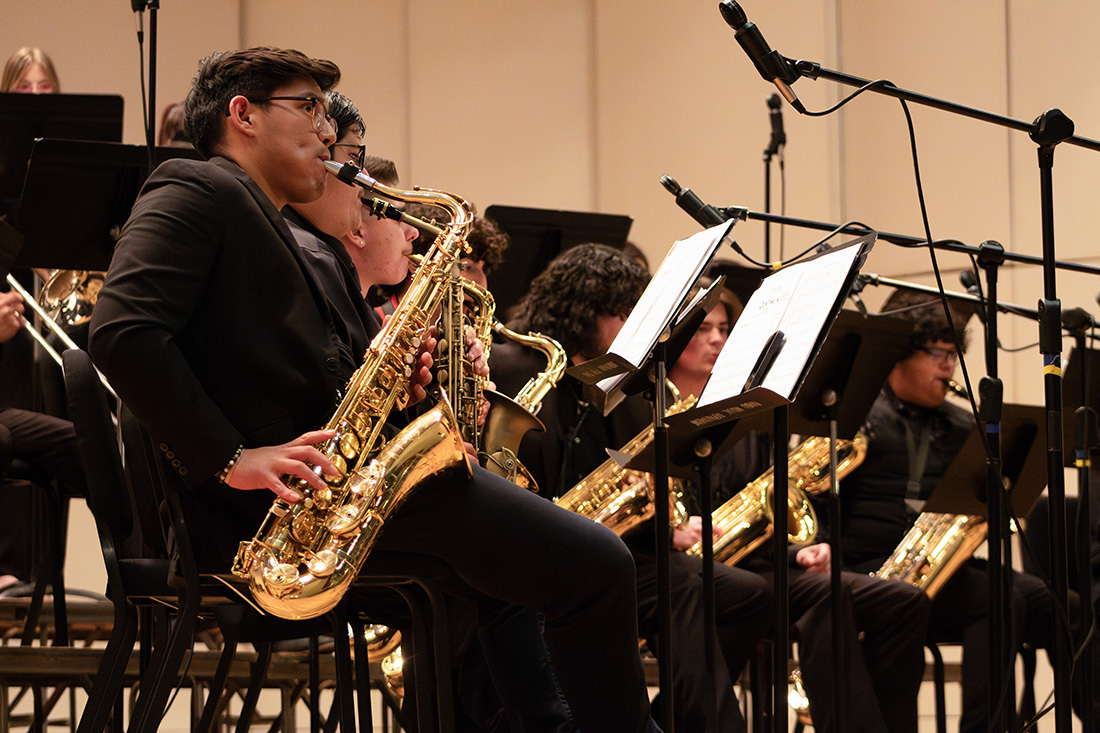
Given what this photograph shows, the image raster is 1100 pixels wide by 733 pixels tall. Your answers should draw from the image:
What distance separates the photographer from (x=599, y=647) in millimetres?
2197

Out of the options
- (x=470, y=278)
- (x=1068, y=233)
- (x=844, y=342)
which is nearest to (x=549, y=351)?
(x=470, y=278)

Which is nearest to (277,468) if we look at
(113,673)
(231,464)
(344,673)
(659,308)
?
(231,464)

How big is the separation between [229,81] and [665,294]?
37.1 inches

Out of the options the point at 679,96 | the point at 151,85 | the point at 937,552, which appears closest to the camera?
the point at 151,85

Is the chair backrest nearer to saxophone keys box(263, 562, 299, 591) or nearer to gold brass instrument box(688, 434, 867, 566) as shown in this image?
saxophone keys box(263, 562, 299, 591)

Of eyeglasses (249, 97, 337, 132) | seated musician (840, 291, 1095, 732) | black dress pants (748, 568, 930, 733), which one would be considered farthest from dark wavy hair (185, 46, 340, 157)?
seated musician (840, 291, 1095, 732)

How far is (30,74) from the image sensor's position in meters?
4.45

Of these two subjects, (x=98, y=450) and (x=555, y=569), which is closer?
(x=555, y=569)

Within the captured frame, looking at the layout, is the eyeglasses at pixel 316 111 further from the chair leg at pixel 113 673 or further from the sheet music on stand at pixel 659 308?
the chair leg at pixel 113 673

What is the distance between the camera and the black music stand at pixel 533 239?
A: 419 centimetres

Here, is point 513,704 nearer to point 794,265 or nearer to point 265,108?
point 794,265

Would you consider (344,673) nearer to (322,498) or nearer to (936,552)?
(322,498)

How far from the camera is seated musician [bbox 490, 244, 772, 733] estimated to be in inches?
130

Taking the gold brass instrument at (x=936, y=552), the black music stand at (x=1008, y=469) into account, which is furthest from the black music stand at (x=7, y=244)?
the gold brass instrument at (x=936, y=552)
